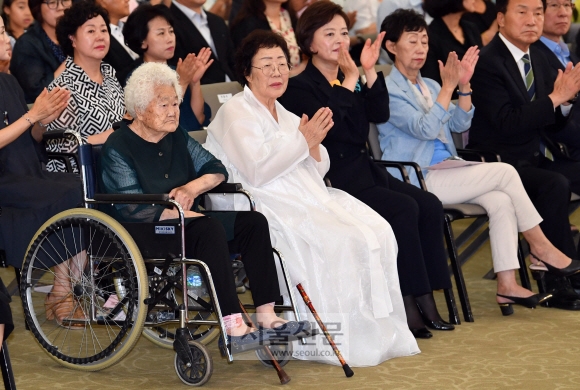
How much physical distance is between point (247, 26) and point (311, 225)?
2440 millimetres

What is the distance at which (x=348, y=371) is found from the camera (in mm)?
3729

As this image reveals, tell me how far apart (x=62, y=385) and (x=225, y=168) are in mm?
1056

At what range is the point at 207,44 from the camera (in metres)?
5.97

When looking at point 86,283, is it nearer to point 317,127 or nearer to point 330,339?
point 330,339

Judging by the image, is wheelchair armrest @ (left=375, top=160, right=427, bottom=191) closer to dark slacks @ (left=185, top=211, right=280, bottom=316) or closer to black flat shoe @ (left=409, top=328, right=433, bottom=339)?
black flat shoe @ (left=409, top=328, right=433, bottom=339)

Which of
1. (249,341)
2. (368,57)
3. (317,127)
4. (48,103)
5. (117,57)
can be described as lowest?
(249,341)

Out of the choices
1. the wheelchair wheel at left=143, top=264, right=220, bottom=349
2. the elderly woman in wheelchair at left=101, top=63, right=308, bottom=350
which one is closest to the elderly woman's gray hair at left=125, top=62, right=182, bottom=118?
the elderly woman in wheelchair at left=101, top=63, right=308, bottom=350

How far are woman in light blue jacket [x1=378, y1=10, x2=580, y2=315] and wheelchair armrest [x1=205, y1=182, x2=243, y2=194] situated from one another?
3.97ft

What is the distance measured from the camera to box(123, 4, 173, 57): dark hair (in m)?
5.11

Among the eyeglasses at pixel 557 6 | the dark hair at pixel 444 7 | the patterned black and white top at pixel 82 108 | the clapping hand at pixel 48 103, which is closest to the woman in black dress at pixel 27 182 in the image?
the clapping hand at pixel 48 103

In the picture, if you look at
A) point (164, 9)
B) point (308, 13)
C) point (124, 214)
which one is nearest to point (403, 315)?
point (124, 214)

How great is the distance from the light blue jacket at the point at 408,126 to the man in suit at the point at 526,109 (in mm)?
256

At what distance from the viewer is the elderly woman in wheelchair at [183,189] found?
11.9 feet

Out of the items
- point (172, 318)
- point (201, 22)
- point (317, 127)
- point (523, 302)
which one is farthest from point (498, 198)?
point (201, 22)
